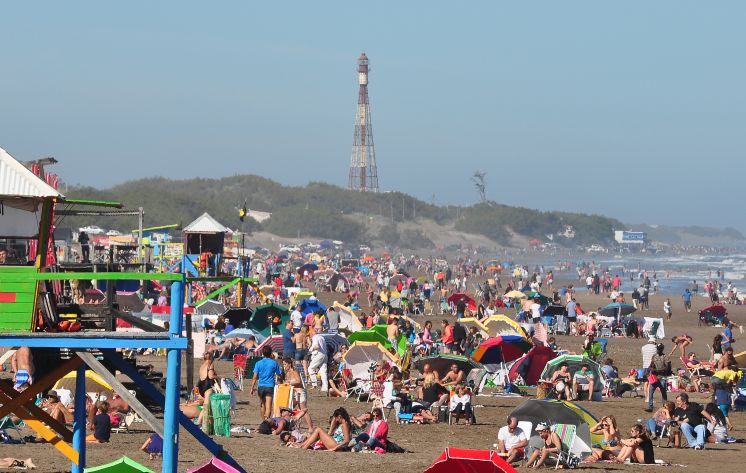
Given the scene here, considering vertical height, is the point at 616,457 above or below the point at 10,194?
below

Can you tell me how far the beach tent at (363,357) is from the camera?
2300cm

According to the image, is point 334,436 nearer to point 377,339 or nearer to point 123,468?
point 123,468

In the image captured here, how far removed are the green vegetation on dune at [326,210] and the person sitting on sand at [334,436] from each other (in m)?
103

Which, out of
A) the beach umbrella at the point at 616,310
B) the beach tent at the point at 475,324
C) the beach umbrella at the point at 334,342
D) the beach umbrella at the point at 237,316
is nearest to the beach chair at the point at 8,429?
the beach umbrella at the point at 334,342

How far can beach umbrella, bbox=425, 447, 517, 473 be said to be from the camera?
1148 centimetres

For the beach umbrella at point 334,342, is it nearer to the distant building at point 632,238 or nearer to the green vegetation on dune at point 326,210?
the green vegetation on dune at point 326,210

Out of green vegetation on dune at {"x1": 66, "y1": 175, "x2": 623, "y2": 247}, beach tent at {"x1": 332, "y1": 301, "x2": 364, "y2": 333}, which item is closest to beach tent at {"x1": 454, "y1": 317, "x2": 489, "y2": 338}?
beach tent at {"x1": 332, "y1": 301, "x2": 364, "y2": 333}

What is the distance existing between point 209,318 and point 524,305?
468 inches

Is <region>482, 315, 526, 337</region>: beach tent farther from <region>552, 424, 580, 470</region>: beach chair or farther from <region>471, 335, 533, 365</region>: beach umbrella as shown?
<region>552, 424, 580, 470</region>: beach chair

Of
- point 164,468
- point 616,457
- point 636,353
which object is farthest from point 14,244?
point 636,353

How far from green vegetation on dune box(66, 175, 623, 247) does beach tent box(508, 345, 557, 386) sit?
96742mm

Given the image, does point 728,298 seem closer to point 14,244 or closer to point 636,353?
point 636,353

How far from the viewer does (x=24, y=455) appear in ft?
50.2

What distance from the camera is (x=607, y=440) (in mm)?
16828
